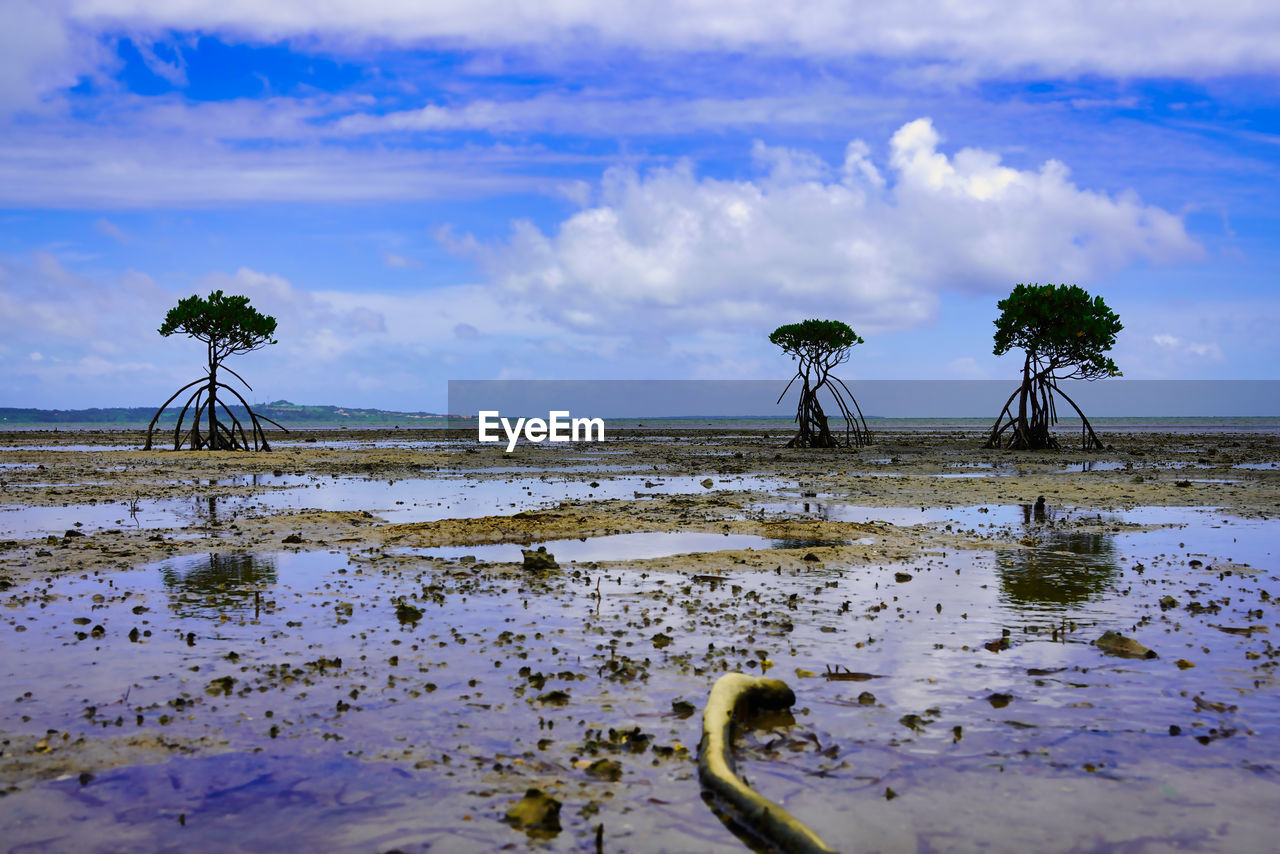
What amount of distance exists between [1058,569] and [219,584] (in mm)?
10143

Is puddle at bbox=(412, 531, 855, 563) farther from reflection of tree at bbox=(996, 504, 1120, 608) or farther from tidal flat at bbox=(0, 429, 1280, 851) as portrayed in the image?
reflection of tree at bbox=(996, 504, 1120, 608)

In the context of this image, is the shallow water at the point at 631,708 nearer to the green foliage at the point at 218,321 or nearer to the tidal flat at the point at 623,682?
the tidal flat at the point at 623,682

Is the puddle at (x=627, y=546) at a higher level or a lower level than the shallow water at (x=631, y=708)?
higher

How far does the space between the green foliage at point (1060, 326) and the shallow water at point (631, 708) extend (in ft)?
104

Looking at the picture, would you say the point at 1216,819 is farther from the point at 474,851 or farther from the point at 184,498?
the point at 184,498

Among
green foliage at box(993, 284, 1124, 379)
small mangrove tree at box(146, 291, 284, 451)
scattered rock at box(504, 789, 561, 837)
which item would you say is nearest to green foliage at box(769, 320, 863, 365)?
green foliage at box(993, 284, 1124, 379)

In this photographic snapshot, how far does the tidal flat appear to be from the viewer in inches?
185

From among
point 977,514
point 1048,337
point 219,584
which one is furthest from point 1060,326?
point 219,584

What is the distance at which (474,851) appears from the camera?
14.1ft

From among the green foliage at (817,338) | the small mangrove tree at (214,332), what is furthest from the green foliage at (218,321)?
the green foliage at (817,338)

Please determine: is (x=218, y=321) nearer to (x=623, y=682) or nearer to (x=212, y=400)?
(x=212, y=400)

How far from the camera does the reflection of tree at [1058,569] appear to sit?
32.3ft

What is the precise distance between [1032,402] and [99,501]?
37.1 metres

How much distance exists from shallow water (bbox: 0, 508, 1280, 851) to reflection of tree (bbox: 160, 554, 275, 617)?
2.4 inches
